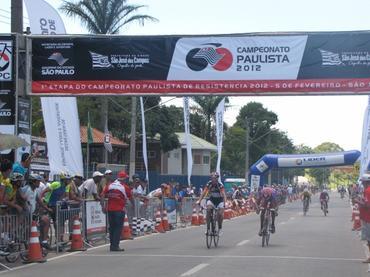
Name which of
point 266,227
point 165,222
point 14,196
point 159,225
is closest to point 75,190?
point 14,196

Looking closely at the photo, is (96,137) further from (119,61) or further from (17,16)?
(17,16)

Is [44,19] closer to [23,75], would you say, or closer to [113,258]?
[23,75]

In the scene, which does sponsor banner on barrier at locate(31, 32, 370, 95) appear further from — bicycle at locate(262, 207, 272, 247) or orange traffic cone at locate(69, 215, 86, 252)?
orange traffic cone at locate(69, 215, 86, 252)

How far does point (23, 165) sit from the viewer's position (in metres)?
16.8

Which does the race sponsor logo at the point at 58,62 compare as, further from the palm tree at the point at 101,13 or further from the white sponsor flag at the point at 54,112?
the palm tree at the point at 101,13

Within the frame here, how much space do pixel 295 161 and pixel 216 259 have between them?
1587 inches

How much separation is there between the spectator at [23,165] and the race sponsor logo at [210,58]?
5.09 meters

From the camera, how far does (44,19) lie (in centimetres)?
1897

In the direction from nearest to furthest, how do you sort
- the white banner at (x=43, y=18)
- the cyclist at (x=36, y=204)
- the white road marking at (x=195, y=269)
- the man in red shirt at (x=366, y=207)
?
the white road marking at (x=195, y=269) < the man in red shirt at (x=366, y=207) < the cyclist at (x=36, y=204) < the white banner at (x=43, y=18)

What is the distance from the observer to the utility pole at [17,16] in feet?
58.5

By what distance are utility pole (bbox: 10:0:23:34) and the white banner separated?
0.66 ft

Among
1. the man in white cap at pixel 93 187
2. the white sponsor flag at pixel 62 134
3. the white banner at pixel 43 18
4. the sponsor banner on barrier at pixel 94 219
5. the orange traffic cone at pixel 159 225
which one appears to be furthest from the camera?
the orange traffic cone at pixel 159 225

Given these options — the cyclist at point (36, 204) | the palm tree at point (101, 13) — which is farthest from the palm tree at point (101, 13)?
the cyclist at point (36, 204)

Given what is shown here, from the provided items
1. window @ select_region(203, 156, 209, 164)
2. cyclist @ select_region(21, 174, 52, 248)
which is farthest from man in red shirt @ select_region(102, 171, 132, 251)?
window @ select_region(203, 156, 209, 164)
